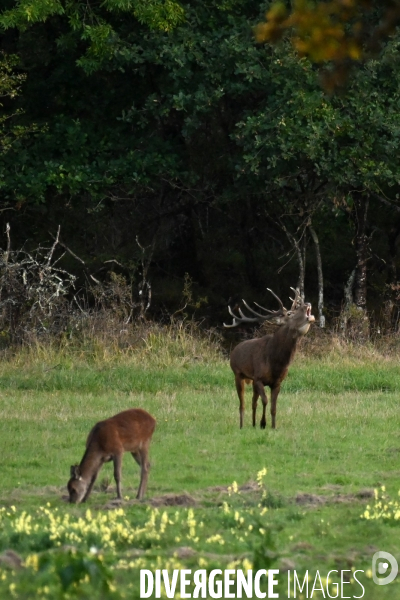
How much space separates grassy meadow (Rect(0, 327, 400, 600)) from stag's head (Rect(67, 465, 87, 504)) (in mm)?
95

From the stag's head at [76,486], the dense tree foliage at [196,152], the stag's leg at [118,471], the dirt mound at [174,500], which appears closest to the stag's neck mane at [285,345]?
the dirt mound at [174,500]

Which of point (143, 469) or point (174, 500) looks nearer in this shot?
point (174, 500)

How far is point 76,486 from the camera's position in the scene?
9.34 meters

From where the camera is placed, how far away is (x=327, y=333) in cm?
2203

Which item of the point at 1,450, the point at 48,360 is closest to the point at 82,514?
the point at 1,450

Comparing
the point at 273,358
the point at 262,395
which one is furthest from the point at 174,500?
the point at 273,358

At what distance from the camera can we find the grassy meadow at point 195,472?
702cm

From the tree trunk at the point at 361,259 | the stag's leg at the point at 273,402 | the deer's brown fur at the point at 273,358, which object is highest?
the tree trunk at the point at 361,259

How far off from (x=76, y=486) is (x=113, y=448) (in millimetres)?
455

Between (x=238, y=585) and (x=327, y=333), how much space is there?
1572cm

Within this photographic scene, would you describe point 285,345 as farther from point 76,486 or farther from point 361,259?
point 361,259

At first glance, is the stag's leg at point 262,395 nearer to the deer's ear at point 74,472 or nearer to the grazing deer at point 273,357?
the grazing deer at point 273,357

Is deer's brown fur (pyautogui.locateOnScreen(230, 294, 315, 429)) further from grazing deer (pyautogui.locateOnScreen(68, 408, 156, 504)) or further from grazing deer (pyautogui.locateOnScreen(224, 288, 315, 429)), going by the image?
grazing deer (pyautogui.locateOnScreen(68, 408, 156, 504))

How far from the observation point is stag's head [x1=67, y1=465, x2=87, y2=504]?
9323 mm
